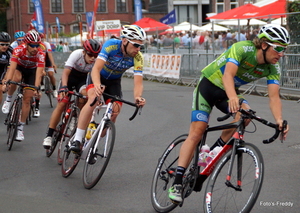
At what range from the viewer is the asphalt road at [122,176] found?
224 inches

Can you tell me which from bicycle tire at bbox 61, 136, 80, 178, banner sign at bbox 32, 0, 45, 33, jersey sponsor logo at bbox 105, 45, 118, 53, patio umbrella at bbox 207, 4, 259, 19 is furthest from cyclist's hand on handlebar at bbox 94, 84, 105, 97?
banner sign at bbox 32, 0, 45, 33

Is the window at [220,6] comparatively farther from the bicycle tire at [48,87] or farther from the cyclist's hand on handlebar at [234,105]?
the cyclist's hand on handlebar at [234,105]

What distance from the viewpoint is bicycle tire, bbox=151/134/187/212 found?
213 inches

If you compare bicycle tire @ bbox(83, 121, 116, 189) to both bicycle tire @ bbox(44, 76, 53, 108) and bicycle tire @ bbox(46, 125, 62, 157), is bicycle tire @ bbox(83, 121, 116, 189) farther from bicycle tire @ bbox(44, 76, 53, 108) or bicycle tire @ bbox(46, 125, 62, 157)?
bicycle tire @ bbox(44, 76, 53, 108)

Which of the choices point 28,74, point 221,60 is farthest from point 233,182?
point 28,74

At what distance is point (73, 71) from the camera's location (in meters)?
8.64

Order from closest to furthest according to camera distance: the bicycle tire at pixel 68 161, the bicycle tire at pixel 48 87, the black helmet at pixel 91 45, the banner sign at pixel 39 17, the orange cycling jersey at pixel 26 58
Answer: the bicycle tire at pixel 68 161
the black helmet at pixel 91 45
the orange cycling jersey at pixel 26 58
the bicycle tire at pixel 48 87
the banner sign at pixel 39 17

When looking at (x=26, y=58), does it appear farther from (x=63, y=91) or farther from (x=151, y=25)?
(x=151, y=25)

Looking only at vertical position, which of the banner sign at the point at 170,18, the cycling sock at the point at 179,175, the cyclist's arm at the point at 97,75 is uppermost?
the banner sign at the point at 170,18

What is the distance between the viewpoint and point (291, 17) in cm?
1672

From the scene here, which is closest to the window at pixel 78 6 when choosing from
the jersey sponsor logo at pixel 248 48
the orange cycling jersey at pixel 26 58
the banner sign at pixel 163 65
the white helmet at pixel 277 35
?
the banner sign at pixel 163 65

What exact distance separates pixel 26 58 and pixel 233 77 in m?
5.63

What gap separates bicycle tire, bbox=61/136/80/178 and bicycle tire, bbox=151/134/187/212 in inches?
61.8

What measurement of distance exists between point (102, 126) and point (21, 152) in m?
2.87
